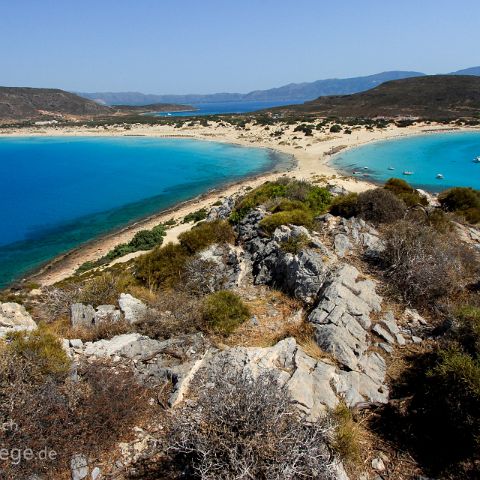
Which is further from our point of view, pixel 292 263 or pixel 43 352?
pixel 292 263

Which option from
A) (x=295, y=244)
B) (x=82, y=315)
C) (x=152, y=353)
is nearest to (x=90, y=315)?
(x=82, y=315)

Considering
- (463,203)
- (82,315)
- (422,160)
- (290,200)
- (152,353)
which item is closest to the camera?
(152,353)

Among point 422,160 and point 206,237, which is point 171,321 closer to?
point 206,237

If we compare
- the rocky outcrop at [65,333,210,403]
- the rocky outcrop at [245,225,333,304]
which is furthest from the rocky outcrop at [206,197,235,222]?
the rocky outcrop at [65,333,210,403]

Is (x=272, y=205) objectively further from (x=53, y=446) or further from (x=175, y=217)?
(x=175, y=217)

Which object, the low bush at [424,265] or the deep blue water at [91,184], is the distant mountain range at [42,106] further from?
the low bush at [424,265]

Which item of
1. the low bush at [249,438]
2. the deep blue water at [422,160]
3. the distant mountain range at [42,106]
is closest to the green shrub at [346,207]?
the low bush at [249,438]
